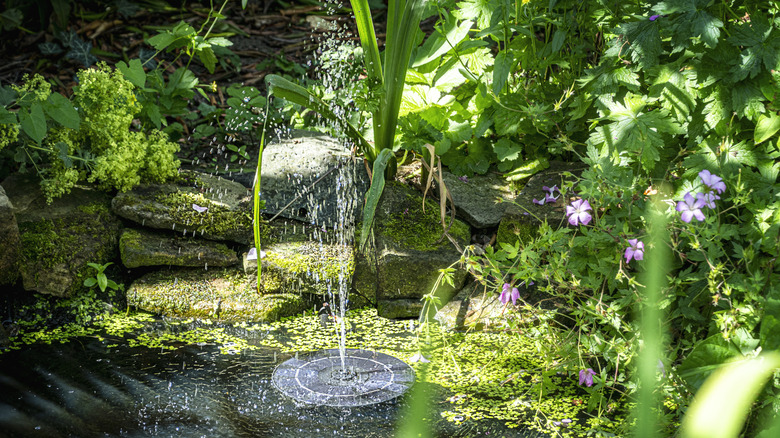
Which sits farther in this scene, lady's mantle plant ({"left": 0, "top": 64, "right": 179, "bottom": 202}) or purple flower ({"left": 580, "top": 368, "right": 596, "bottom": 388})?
lady's mantle plant ({"left": 0, "top": 64, "right": 179, "bottom": 202})

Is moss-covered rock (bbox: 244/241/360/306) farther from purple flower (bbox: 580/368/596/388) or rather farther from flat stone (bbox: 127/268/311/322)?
purple flower (bbox: 580/368/596/388)

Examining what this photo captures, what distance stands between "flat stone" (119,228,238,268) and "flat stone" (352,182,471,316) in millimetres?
626

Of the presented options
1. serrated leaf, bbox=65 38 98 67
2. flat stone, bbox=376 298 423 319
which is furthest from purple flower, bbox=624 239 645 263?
serrated leaf, bbox=65 38 98 67

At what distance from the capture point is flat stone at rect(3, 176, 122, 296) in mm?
2850

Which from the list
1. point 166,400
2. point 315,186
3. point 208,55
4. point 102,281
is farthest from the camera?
point 208,55

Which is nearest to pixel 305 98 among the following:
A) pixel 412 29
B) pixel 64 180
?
pixel 412 29

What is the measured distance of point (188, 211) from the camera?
10.2 feet

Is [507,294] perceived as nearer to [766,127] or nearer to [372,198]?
[372,198]

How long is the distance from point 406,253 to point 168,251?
105cm

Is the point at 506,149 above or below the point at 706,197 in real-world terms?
above

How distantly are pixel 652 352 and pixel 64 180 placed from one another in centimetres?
303

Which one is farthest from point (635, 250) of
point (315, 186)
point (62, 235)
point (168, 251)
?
point (62, 235)

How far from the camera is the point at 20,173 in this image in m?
→ 3.21

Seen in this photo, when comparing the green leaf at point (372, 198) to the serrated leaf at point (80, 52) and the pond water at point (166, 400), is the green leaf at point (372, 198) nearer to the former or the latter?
the pond water at point (166, 400)
